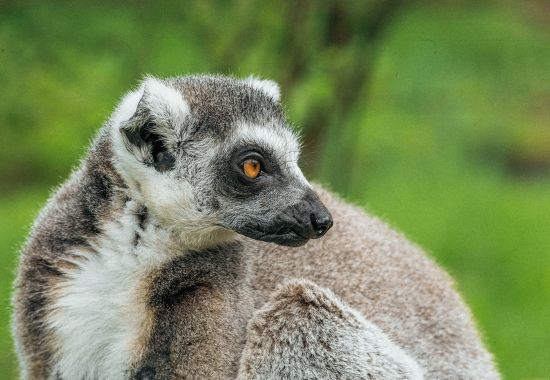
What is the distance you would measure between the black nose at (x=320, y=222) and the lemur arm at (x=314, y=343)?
1.49 feet

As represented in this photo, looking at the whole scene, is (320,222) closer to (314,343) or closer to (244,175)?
(244,175)

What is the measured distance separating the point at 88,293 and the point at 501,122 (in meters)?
12.1

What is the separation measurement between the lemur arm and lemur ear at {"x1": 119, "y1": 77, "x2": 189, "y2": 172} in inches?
37.9

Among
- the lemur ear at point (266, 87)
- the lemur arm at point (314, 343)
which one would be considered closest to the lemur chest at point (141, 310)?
the lemur arm at point (314, 343)

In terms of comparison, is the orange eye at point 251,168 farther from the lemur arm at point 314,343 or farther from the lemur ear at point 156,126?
the lemur arm at point 314,343

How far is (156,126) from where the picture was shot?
16.0ft

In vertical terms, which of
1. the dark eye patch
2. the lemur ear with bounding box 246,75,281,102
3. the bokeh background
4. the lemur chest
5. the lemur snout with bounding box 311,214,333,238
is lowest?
the lemur chest

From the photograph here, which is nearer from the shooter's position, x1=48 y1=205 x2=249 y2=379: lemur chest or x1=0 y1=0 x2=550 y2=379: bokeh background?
x1=48 y1=205 x2=249 y2=379: lemur chest

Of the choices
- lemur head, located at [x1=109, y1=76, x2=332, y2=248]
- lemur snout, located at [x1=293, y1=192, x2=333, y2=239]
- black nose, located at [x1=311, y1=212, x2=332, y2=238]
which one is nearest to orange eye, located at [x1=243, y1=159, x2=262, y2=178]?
lemur head, located at [x1=109, y1=76, x2=332, y2=248]

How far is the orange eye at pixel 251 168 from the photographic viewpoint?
4.86 m

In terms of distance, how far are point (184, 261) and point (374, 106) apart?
10.7 metres

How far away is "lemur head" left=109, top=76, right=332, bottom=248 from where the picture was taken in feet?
15.7

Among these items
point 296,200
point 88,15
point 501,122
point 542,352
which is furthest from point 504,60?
point 296,200

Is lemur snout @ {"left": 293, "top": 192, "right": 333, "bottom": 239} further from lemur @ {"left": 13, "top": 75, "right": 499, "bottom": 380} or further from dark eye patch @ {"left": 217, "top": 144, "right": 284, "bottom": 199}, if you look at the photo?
dark eye patch @ {"left": 217, "top": 144, "right": 284, "bottom": 199}
